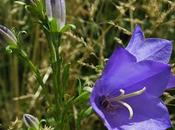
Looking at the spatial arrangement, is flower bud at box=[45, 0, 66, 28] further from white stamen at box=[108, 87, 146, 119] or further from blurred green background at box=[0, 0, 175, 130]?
blurred green background at box=[0, 0, 175, 130]

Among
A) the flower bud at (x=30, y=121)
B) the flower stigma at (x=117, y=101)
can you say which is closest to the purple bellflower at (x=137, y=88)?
the flower stigma at (x=117, y=101)

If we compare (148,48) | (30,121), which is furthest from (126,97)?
(30,121)

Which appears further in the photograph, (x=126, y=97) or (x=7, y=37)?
(x=7, y=37)

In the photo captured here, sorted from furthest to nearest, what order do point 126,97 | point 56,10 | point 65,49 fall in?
point 65,49 → point 56,10 → point 126,97

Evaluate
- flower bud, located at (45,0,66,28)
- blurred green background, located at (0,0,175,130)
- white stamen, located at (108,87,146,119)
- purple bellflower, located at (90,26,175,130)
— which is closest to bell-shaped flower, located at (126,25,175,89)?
purple bellflower, located at (90,26,175,130)

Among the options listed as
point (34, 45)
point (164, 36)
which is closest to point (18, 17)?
point (34, 45)

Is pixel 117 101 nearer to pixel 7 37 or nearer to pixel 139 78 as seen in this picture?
pixel 139 78
